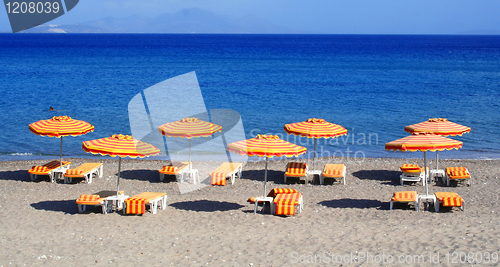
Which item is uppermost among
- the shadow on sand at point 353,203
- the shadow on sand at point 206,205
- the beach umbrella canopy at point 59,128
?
the beach umbrella canopy at point 59,128

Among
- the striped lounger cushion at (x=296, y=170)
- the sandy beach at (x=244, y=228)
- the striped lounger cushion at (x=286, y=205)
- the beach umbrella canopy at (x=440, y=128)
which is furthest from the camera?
the striped lounger cushion at (x=296, y=170)

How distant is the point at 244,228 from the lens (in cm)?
970

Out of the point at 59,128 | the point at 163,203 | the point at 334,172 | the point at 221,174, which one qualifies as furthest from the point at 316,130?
the point at 59,128

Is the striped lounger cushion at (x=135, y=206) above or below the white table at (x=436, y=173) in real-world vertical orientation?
above

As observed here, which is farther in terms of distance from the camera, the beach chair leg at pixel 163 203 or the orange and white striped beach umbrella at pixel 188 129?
the orange and white striped beach umbrella at pixel 188 129

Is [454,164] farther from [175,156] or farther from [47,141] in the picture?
[47,141]

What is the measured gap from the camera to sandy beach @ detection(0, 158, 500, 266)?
25.9 feet

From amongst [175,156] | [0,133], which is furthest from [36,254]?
[0,133]

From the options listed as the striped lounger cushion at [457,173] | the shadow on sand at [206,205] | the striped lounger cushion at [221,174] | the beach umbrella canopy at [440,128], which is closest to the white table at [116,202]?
the shadow on sand at [206,205]

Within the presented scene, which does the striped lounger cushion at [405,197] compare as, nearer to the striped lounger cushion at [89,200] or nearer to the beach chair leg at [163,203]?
the beach chair leg at [163,203]

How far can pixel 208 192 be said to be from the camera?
1306cm

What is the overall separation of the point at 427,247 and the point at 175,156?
13.0 meters

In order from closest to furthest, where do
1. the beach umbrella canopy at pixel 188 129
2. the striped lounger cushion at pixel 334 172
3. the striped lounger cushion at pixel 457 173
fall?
the beach umbrella canopy at pixel 188 129 → the striped lounger cushion at pixel 457 173 → the striped lounger cushion at pixel 334 172

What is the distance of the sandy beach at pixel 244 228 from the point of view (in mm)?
7898
